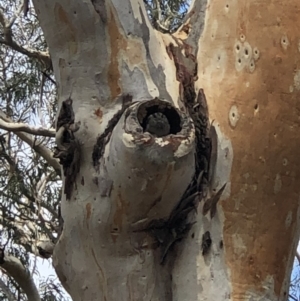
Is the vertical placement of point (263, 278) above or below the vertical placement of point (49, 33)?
below

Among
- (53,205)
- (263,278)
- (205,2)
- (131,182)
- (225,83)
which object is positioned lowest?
(263,278)

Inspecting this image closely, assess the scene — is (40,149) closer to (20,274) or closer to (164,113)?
(20,274)

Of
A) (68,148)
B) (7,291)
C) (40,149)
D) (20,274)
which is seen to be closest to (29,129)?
(40,149)

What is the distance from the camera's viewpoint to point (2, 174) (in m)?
3.59

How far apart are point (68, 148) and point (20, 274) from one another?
186cm

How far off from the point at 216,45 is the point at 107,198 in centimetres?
35

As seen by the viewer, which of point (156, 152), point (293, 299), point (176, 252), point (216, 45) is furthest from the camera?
point (293, 299)

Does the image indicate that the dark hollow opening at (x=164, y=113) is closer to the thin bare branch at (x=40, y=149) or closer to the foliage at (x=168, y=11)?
the thin bare branch at (x=40, y=149)

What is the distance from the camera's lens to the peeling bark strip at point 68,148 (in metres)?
1.05

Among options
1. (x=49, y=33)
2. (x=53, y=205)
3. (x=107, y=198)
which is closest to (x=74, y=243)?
(x=107, y=198)

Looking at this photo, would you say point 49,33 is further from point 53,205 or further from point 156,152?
point 53,205

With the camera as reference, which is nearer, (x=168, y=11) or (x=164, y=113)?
(x=164, y=113)

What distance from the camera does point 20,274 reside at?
110 inches

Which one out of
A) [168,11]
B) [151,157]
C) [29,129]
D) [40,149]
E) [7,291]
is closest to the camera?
[151,157]
